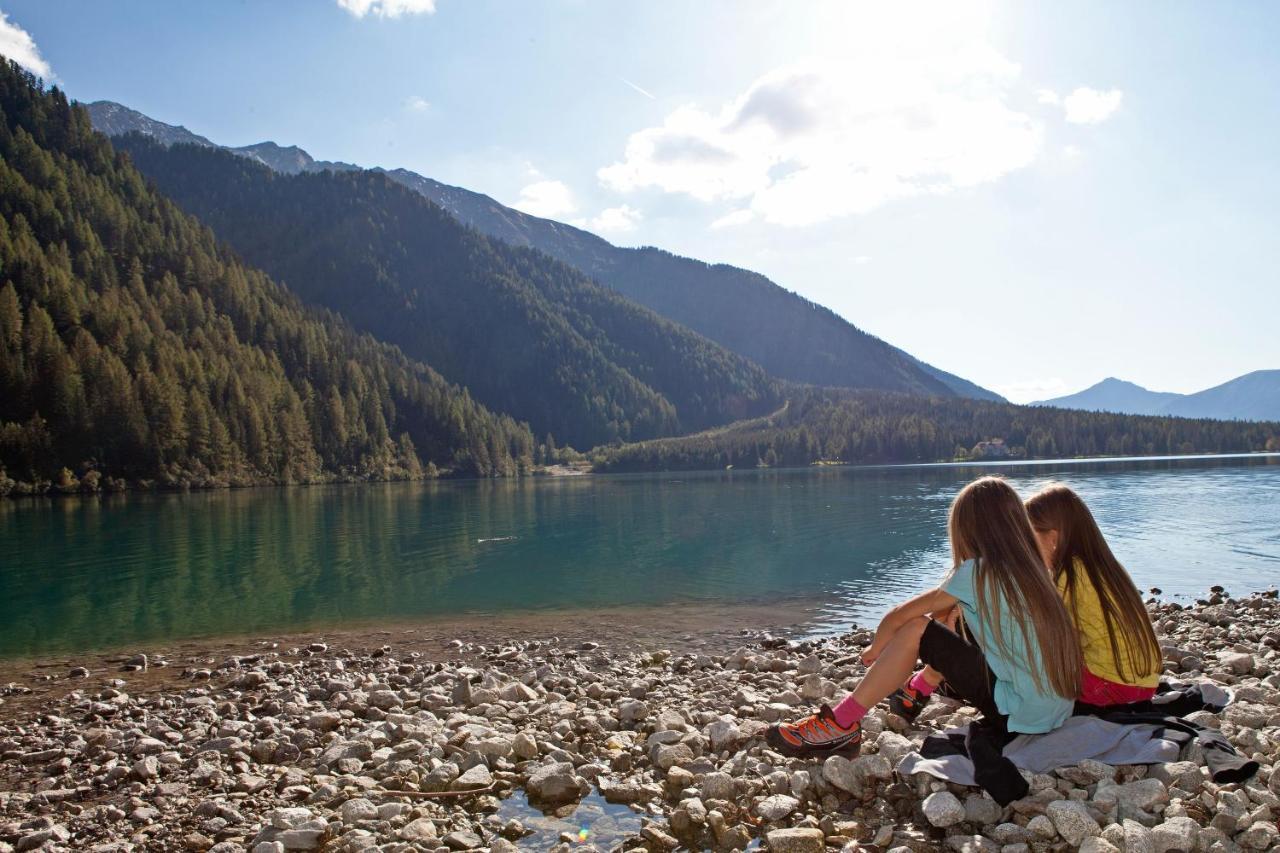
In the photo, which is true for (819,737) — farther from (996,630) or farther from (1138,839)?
(1138,839)

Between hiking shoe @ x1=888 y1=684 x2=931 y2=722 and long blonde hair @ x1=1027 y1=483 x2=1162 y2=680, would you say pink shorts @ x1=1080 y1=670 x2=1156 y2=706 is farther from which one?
hiking shoe @ x1=888 y1=684 x2=931 y2=722

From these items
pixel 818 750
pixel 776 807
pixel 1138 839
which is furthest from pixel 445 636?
pixel 1138 839

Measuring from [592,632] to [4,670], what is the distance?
38.4ft

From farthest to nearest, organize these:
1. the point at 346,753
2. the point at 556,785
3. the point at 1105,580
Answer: the point at 346,753 → the point at 556,785 → the point at 1105,580

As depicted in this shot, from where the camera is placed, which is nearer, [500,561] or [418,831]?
[418,831]

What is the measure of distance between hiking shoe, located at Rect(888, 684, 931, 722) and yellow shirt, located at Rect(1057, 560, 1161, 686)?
179cm

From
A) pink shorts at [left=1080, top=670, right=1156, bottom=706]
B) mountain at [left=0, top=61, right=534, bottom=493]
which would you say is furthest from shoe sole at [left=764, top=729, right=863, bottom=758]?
mountain at [left=0, top=61, right=534, bottom=493]

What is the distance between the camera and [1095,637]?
6230 mm

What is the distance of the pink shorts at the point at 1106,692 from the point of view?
20.6 ft

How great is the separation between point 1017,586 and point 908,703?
243 cm

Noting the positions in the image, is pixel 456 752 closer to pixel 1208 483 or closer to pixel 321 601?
pixel 321 601

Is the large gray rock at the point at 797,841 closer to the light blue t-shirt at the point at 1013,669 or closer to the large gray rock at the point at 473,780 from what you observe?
the light blue t-shirt at the point at 1013,669

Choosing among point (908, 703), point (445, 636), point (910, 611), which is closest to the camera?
point (910, 611)

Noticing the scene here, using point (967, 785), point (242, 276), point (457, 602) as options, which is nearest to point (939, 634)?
point (967, 785)
